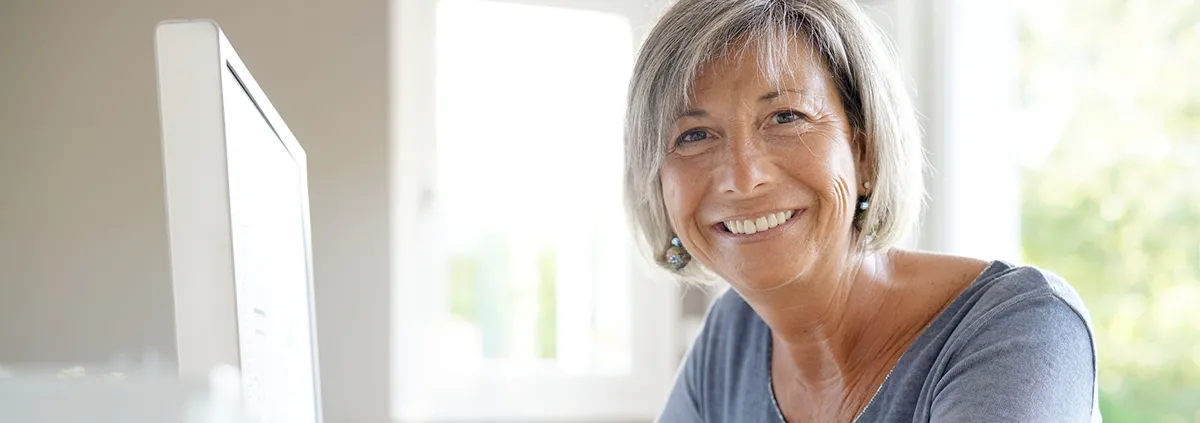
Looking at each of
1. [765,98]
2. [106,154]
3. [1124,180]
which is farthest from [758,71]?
[106,154]

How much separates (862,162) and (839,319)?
19 cm

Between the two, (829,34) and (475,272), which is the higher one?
(829,34)

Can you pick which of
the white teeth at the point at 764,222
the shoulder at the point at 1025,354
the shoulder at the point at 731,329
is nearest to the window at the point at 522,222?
the shoulder at the point at 731,329

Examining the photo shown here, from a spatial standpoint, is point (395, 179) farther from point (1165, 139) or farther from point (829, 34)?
point (1165, 139)

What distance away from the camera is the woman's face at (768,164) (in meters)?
1.03

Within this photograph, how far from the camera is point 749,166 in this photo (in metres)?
1.03

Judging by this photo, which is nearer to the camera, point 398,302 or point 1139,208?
point 1139,208

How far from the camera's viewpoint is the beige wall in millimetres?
2092

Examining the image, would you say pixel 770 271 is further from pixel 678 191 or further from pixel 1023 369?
pixel 1023 369

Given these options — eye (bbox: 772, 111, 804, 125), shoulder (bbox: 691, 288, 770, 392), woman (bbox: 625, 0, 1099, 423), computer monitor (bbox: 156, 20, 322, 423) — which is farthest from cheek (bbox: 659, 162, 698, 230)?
computer monitor (bbox: 156, 20, 322, 423)

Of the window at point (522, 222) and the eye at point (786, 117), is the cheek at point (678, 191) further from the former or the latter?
the window at point (522, 222)

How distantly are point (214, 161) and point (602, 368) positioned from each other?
2.13 metres

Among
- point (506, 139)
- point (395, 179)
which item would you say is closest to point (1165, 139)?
point (506, 139)

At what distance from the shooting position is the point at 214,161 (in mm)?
490
